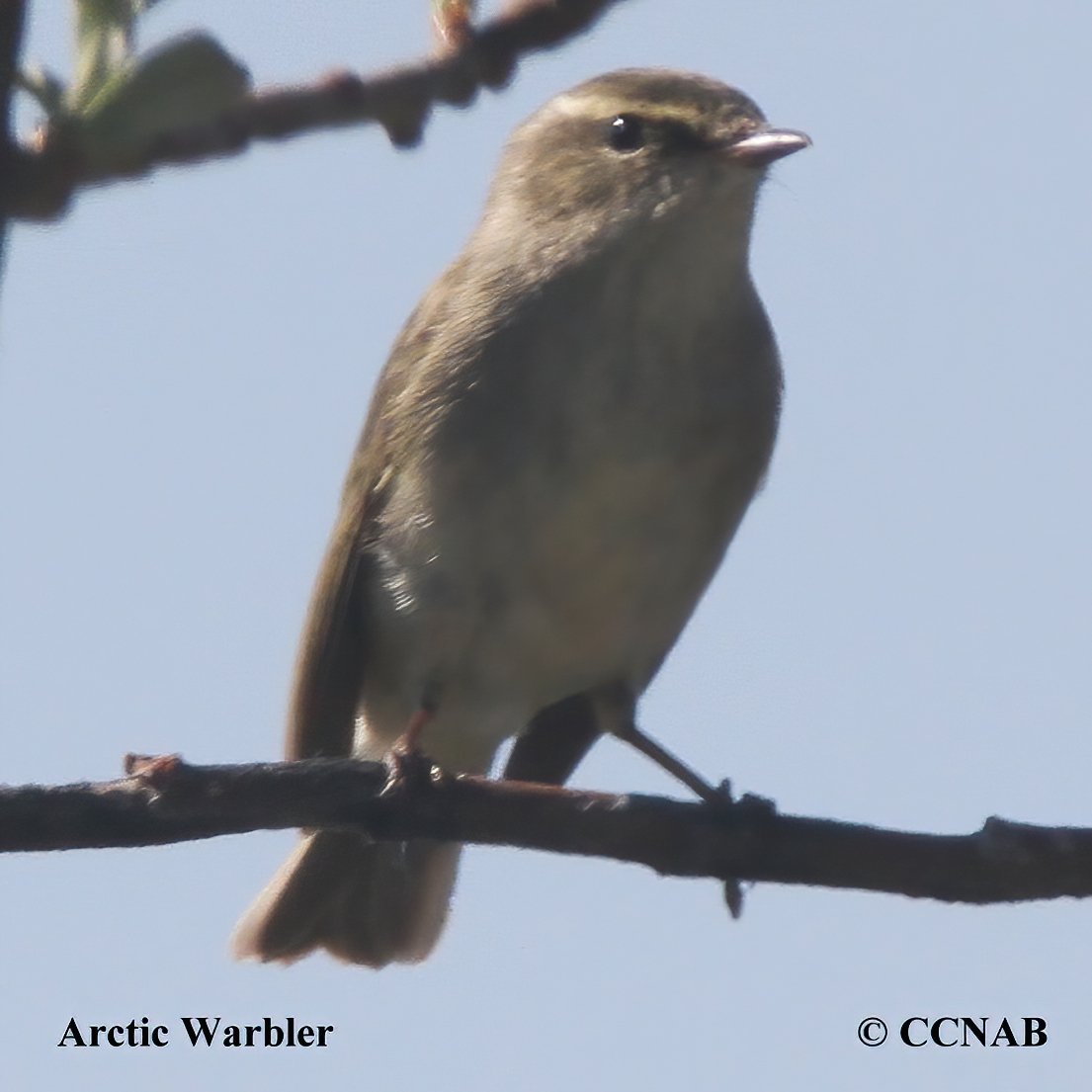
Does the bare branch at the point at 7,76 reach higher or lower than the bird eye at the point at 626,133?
lower

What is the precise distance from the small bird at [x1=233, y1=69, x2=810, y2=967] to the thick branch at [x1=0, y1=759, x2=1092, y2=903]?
1187 millimetres

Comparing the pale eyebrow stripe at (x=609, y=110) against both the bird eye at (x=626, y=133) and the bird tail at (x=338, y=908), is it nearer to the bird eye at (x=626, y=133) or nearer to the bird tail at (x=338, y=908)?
the bird eye at (x=626, y=133)

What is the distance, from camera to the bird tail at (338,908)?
466 cm

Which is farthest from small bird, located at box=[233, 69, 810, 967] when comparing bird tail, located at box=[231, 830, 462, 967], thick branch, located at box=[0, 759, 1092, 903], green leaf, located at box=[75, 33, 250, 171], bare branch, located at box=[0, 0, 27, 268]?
bare branch, located at box=[0, 0, 27, 268]

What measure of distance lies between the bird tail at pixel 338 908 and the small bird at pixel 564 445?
0.33m

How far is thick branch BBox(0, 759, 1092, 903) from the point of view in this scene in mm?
2393

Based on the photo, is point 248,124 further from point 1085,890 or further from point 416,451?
point 416,451

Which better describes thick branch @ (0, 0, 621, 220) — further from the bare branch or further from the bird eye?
the bird eye

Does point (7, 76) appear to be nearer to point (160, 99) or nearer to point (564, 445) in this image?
point (160, 99)

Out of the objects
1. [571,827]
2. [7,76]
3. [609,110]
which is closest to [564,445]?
[609,110]

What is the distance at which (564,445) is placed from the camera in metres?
3.91

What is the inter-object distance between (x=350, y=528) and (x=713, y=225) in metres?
1.17

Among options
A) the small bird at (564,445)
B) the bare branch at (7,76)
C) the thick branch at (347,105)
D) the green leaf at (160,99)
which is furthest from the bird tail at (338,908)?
the bare branch at (7,76)

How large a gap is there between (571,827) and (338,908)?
2.19 m
